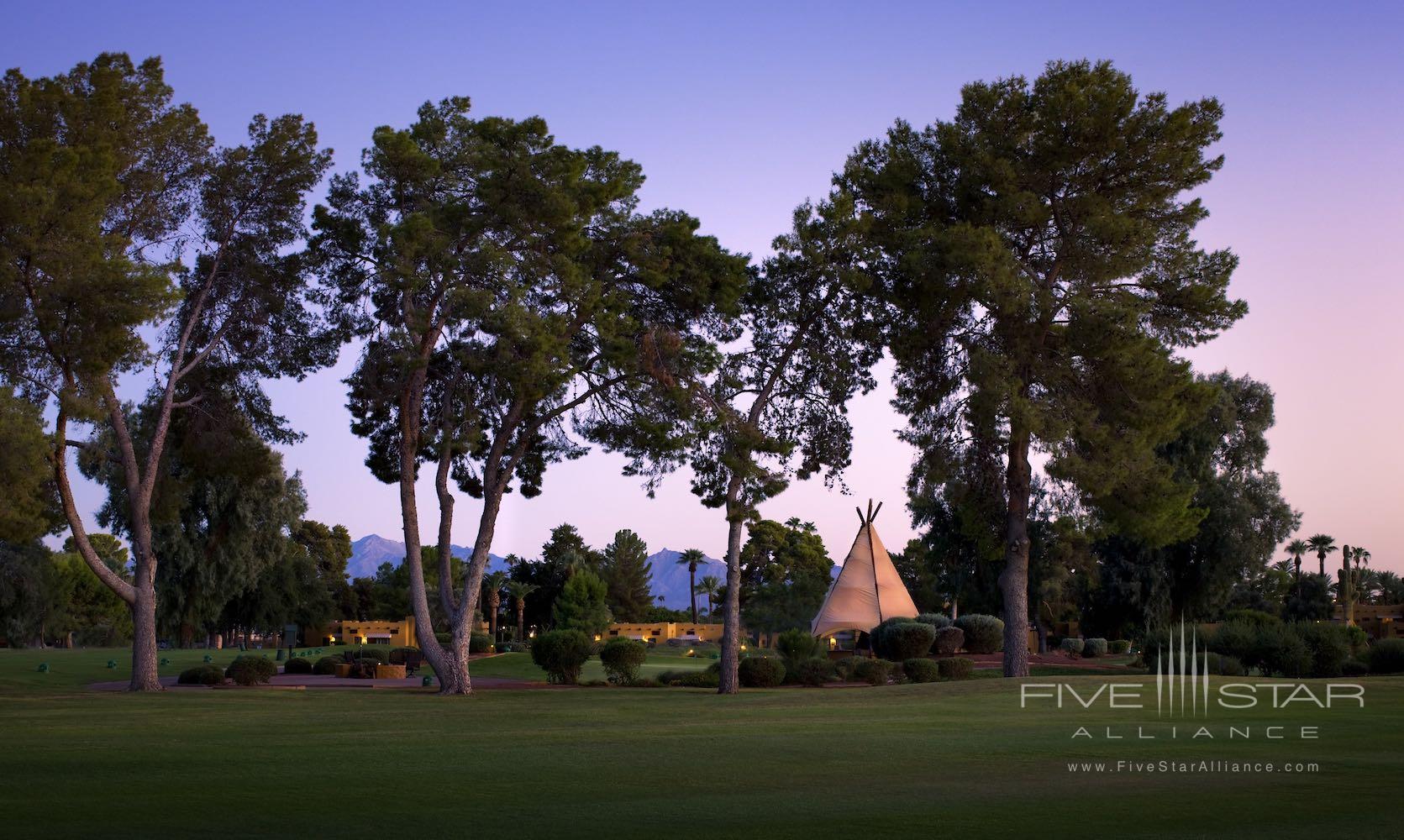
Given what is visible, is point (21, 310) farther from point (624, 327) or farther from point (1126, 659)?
point (1126, 659)

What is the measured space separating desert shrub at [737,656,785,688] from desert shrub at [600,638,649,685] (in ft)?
10.5

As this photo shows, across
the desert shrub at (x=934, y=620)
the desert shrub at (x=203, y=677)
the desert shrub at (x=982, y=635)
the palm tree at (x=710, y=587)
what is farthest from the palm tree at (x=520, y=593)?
the desert shrub at (x=203, y=677)

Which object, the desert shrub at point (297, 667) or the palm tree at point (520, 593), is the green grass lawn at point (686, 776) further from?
the palm tree at point (520, 593)

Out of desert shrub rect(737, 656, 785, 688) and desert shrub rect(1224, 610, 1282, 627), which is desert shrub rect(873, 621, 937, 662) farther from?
desert shrub rect(1224, 610, 1282, 627)

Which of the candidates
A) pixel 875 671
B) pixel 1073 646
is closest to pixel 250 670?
pixel 875 671

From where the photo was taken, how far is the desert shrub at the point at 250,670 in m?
33.0

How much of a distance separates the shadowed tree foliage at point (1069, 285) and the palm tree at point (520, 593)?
49.5m

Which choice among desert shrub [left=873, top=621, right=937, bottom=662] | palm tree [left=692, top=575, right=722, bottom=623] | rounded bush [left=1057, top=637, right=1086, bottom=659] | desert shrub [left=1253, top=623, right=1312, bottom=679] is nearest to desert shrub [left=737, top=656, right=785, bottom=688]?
desert shrub [left=873, top=621, right=937, bottom=662]

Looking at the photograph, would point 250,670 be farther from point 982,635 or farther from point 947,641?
point 982,635

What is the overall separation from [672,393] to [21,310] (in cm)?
1554

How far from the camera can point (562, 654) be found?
35125 mm

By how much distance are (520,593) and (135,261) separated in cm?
5251

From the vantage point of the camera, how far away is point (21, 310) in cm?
2888

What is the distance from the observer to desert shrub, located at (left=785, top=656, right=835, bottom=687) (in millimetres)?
33656
